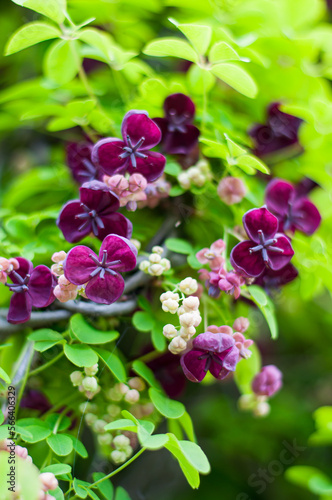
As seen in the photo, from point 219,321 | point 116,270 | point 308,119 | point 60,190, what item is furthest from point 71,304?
point 308,119

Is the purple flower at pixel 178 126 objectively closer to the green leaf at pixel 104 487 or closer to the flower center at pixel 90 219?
the flower center at pixel 90 219

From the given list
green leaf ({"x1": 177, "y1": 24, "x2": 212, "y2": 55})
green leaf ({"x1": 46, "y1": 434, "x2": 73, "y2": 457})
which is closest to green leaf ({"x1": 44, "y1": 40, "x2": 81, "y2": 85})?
green leaf ({"x1": 177, "y1": 24, "x2": 212, "y2": 55})

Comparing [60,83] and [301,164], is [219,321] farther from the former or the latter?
[60,83]

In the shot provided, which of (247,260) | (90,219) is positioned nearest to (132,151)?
(90,219)

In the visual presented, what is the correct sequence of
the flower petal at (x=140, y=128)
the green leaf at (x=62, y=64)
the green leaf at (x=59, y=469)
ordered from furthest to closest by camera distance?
the green leaf at (x=62, y=64), the flower petal at (x=140, y=128), the green leaf at (x=59, y=469)

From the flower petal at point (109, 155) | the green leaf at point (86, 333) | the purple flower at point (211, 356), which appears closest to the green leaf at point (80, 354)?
the green leaf at point (86, 333)
